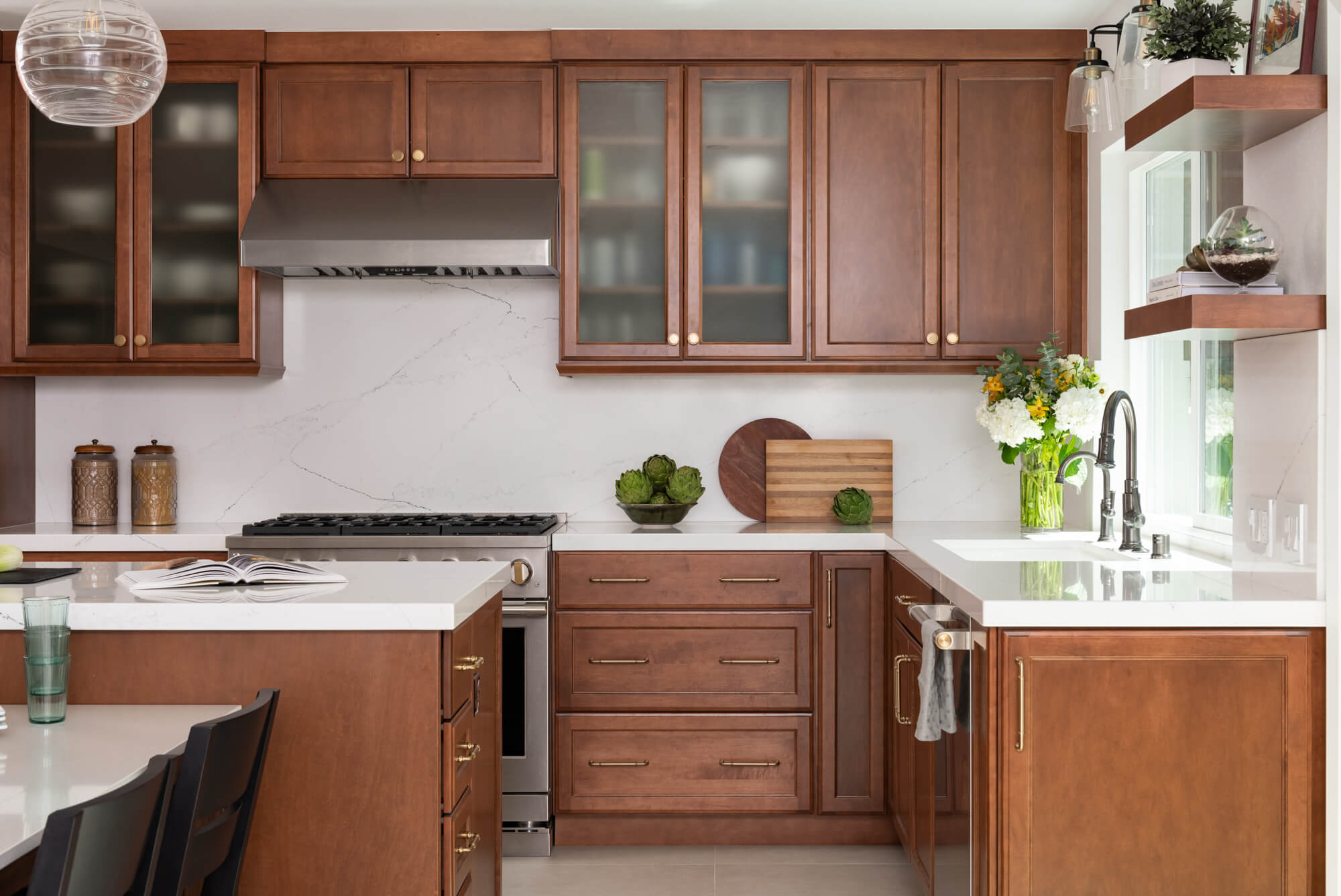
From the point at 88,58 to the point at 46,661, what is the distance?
3.31 feet

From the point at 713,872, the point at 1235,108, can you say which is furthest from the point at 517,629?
the point at 1235,108

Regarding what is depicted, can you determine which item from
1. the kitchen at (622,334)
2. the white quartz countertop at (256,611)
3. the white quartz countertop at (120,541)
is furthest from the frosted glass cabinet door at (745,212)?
the white quartz countertop at (256,611)

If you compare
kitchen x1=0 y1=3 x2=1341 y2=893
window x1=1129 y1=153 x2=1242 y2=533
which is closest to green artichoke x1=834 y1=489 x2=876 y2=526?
kitchen x1=0 y1=3 x2=1341 y2=893

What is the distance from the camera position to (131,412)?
12.2ft

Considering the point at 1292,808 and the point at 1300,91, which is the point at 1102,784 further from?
the point at 1300,91

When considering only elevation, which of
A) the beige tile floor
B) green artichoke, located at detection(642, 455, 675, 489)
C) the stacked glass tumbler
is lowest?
the beige tile floor

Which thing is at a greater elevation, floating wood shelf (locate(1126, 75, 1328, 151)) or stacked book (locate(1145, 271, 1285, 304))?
floating wood shelf (locate(1126, 75, 1328, 151))

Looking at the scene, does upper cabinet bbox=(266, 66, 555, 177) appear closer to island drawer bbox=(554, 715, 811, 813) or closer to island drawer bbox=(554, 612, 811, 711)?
island drawer bbox=(554, 612, 811, 711)

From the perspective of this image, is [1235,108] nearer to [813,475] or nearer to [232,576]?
[813,475]

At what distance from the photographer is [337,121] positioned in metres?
3.38

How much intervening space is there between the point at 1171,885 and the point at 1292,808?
0.25m

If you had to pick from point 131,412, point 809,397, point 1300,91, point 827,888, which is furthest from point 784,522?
point 131,412

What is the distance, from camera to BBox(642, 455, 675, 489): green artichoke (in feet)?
11.1

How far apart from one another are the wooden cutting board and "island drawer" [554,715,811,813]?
2.50 ft
